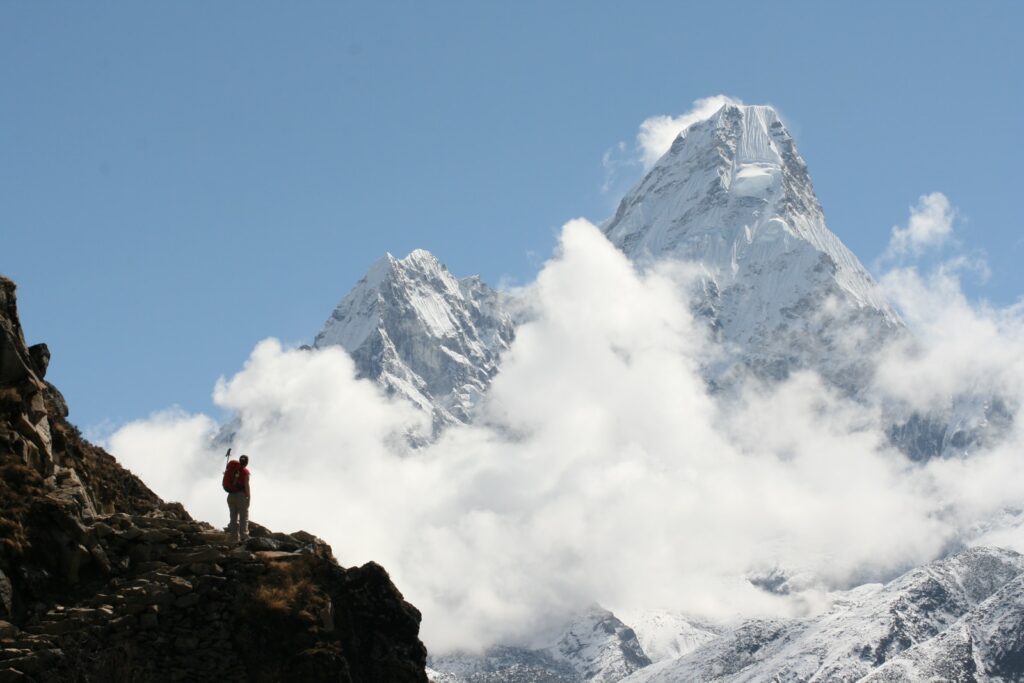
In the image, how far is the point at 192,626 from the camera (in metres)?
32.3

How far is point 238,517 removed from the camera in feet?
119

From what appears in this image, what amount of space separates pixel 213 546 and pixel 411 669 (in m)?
4.86

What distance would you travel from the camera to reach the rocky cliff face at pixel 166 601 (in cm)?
3106

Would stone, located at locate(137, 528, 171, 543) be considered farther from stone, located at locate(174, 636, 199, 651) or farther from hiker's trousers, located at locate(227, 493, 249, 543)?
stone, located at locate(174, 636, 199, 651)

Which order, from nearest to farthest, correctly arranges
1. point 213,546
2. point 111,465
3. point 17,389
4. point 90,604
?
1. point 90,604
2. point 213,546
3. point 17,389
4. point 111,465

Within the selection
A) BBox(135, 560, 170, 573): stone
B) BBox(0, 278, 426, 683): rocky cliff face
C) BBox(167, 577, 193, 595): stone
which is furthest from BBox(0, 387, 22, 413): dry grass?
BBox(167, 577, 193, 595): stone

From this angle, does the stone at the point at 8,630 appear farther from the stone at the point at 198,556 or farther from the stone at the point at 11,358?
the stone at the point at 11,358

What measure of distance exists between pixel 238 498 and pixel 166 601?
5.07m

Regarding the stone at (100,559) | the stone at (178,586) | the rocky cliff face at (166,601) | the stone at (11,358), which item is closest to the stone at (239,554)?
the rocky cliff face at (166,601)

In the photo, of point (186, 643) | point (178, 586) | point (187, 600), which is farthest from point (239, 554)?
point (186, 643)

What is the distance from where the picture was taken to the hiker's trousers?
3534cm

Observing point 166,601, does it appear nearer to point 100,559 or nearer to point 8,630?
point 100,559

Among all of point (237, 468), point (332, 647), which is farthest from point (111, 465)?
point (332, 647)

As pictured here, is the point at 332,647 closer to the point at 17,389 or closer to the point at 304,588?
the point at 304,588
